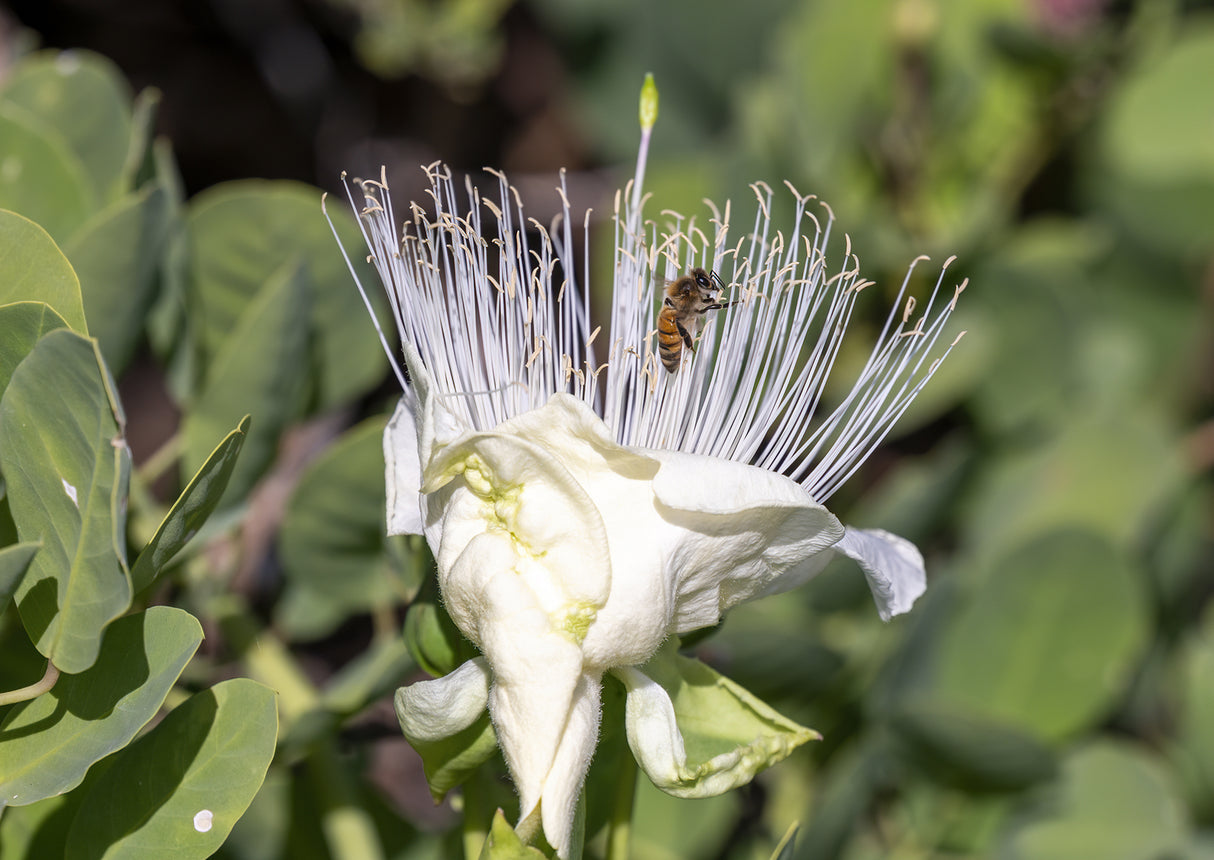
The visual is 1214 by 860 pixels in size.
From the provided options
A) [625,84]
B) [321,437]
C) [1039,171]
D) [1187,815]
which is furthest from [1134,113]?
[321,437]

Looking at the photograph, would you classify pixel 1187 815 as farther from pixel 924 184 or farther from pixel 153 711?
pixel 153 711

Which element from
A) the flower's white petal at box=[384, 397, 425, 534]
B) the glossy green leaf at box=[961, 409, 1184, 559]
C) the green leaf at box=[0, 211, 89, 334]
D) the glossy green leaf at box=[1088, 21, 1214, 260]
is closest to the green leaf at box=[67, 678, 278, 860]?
the flower's white petal at box=[384, 397, 425, 534]

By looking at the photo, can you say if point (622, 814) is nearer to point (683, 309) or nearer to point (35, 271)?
point (683, 309)

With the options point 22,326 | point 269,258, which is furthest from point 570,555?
point 269,258

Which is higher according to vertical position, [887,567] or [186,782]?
[887,567]

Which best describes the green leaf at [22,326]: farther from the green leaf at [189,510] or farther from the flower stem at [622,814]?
the flower stem at [622,814]

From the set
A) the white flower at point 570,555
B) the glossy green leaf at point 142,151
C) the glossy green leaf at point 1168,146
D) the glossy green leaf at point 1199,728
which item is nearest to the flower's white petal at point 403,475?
the white flower at point 570,555
